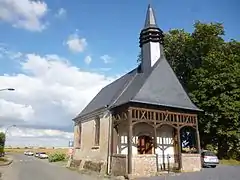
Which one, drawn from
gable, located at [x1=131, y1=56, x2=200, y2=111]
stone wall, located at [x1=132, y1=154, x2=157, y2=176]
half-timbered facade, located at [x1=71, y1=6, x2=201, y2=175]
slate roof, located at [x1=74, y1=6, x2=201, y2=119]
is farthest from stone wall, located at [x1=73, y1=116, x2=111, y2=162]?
stone wall, located at [x1=132, y1=154, x2=157, y2=176]

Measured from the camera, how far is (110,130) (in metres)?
24.2

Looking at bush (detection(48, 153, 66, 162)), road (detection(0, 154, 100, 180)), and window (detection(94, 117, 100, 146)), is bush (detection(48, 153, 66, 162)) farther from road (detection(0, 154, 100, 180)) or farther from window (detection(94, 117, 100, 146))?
window (detection(94, 117, 100, 146))

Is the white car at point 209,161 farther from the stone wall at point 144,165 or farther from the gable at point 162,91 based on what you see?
the stone wall at point 144,165

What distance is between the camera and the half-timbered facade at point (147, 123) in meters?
21.2

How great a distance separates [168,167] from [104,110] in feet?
24.3

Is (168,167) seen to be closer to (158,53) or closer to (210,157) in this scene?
(210,157)

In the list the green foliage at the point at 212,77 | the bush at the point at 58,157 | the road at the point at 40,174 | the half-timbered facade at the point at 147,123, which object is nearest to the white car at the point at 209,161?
the half-timbered facade at the point at 147,123

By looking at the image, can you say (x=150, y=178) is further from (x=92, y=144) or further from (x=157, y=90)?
(x=92, y=144)

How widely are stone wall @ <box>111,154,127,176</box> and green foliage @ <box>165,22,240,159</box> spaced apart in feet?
46.2

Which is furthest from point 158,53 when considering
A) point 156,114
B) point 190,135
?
point 190,135

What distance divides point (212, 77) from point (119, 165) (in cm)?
1751

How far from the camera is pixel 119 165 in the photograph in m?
21.2

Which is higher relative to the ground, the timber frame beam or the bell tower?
the bell tower

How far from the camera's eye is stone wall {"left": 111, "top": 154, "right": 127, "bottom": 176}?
20.5 metres
